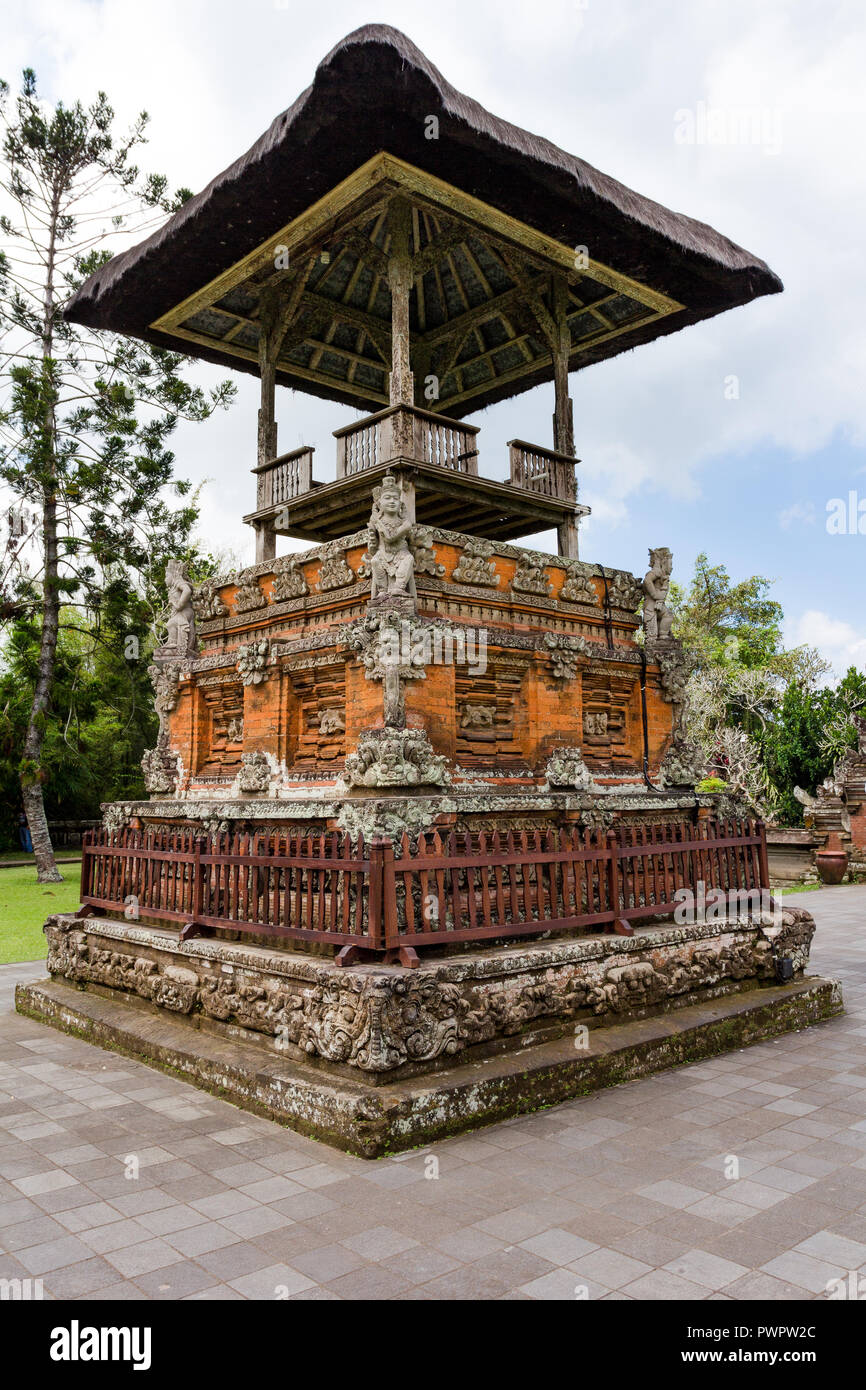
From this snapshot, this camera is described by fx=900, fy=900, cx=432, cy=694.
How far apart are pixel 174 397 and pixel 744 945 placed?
14709 millimetres

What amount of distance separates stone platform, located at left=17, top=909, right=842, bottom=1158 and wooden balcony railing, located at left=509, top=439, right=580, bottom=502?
4.60m

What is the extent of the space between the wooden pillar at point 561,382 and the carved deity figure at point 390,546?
2.71m

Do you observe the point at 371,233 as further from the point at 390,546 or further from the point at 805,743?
the point at 805,743

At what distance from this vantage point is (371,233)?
923 centimetres

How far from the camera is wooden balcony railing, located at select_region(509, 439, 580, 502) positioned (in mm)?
8930

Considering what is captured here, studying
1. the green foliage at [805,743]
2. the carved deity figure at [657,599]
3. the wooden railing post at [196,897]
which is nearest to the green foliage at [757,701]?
the green foliage at [805,743]

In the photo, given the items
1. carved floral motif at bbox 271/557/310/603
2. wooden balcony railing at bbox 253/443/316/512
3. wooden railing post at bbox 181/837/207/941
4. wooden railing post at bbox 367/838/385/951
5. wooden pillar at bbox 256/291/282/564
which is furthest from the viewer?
wooden pillar at bbox 256/291/282/564

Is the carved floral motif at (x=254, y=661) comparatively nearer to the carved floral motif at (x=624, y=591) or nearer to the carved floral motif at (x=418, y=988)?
the carved floral motif at (x=418, y=988)

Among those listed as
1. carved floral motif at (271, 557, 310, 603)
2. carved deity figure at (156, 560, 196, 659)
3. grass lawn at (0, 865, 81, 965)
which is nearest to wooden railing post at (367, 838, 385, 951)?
carved floral motif at (271, 557, 310, 603)

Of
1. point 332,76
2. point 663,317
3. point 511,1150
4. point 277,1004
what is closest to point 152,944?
point 277,1004

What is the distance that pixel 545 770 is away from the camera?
26.5ft

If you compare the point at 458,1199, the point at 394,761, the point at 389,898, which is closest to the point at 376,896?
the point at 389,898

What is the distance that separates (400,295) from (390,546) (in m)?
2.39

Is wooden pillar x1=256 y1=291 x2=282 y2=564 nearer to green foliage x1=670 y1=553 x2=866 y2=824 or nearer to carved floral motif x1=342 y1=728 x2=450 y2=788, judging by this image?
carved floral motif x1=342 y1=728 x2=450 y2=788
